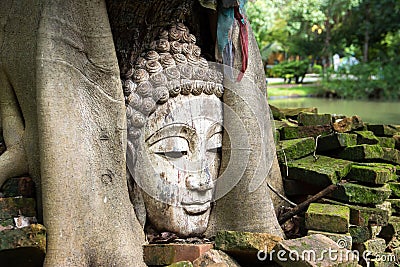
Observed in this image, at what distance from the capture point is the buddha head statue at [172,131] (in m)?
2.97

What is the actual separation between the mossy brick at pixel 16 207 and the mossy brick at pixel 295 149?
1.83 m

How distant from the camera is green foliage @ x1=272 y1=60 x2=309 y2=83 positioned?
3048cm

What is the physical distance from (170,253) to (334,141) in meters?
1.78

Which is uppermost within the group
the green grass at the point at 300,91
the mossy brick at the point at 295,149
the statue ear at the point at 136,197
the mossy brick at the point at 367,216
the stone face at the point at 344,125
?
the green grass at the point at 300,91

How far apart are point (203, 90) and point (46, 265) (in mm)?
1330

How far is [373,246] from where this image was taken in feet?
11.0

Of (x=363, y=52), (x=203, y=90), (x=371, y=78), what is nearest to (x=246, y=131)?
(x=203, y=90)

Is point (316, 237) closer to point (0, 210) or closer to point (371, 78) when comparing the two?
point (0, 210)

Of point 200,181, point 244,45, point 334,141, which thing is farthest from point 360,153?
point 200,181

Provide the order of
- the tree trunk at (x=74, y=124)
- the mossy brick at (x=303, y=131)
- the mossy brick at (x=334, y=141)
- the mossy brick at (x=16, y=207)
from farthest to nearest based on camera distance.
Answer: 1. the mossy brick at (x=303, y=131)
2. the mossy brick at (x=334, y=141)
3. the mossy brick at (x=16, y=207)
4. the tree trunk at (x=74, y=124)

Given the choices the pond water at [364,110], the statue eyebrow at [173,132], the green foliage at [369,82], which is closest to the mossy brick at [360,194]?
the statue eyebrow at [173,132]

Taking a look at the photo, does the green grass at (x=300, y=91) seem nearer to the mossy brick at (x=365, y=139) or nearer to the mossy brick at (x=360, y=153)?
the mossy brick at (x=365, y=139)

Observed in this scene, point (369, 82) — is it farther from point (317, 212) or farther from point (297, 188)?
point (317, 212)

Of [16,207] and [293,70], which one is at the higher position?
[293,70]
